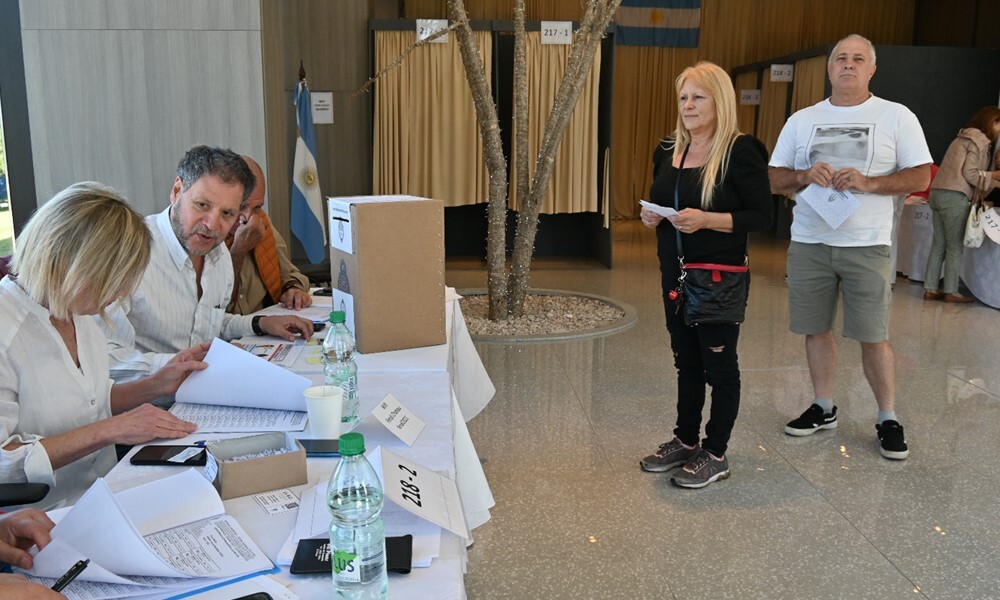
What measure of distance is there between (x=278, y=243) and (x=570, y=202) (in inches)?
199

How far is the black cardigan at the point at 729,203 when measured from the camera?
270 centimetres

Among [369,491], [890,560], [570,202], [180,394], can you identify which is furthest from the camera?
[570,202]

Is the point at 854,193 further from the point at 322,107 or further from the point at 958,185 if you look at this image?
the point at 322,107

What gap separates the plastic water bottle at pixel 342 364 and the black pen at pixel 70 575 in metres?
0.72

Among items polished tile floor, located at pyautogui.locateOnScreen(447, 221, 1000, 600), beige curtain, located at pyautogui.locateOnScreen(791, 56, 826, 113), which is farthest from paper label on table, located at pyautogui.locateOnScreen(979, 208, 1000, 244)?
beige curtain, located at pyautogui.locateOnScreen(791, 56, 826, 113)

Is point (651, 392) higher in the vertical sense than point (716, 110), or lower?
lower

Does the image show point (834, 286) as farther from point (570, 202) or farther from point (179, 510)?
point (570, 202)

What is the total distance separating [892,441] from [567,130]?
533cm

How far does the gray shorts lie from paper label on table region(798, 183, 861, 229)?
0.14m

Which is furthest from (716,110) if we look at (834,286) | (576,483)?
(576,483)

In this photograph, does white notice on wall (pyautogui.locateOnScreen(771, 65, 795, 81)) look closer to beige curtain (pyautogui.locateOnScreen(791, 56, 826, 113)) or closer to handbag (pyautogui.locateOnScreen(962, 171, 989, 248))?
beige curtain (pyautogui.locateOnScreen(791, 56, 826, 113))

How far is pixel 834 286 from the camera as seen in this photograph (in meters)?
3.36

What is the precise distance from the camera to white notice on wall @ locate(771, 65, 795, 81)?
1052 cm

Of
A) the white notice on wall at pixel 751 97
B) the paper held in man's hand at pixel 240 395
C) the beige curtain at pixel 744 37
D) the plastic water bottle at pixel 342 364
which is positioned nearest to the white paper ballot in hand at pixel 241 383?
the paper held in man's hand at pixel 240 395
